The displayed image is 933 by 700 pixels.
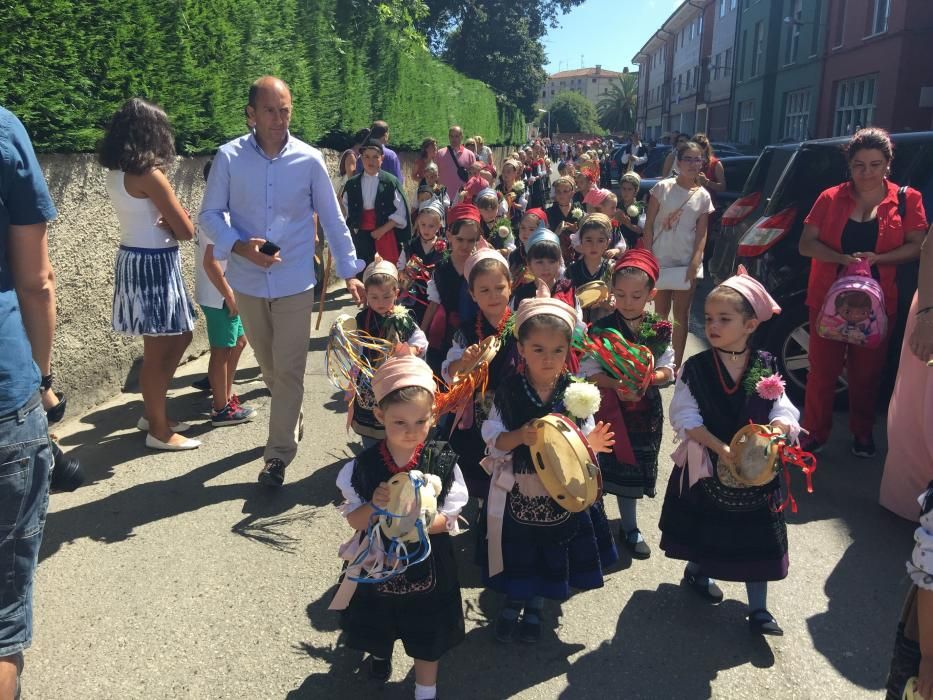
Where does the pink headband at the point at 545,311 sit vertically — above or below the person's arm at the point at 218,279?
above

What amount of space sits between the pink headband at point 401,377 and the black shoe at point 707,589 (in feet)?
5.50

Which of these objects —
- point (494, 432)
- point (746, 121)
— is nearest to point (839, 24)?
point (746, 121)

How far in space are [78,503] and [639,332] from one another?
10.7 ft

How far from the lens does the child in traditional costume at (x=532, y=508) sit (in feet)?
9.70

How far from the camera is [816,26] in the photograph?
25391 millimetres

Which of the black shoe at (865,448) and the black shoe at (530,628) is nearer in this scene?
the black shoe at (530,628)

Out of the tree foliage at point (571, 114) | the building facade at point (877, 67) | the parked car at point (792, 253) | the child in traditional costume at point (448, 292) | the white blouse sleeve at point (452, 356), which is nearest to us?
the white blouse sleeve at point (452, 356)

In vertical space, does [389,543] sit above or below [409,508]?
below

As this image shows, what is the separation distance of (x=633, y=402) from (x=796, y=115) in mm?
28257

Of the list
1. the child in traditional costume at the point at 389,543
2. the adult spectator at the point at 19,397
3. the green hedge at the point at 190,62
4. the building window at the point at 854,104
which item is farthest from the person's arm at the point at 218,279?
the building window at the point at 854,104

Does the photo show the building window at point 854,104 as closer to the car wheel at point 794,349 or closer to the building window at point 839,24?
the building window at point 839,24

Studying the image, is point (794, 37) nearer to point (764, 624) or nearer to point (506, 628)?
point (764, 624)

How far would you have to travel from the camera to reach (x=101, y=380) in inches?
220

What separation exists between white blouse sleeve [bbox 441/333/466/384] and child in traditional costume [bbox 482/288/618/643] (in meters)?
0.59
